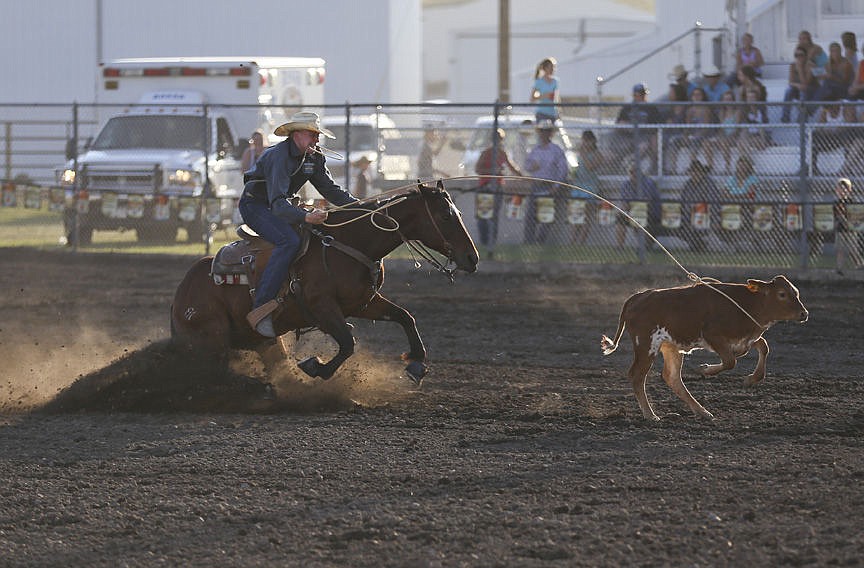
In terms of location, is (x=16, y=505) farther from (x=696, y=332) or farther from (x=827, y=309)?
(x=827, y=309)

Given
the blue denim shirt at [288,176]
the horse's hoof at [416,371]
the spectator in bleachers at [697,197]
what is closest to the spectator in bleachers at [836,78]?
the spectator in bleachers at [697,197]

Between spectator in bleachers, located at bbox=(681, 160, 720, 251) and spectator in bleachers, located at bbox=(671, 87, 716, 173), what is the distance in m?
0.23

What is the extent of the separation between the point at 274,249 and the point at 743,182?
10600mm

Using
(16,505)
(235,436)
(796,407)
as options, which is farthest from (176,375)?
(796,407)

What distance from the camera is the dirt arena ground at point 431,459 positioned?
600 centimetres

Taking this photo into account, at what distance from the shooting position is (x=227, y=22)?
33688mm

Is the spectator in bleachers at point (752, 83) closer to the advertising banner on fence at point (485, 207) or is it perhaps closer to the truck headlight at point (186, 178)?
the advertising banner on fence at point (485, 207)

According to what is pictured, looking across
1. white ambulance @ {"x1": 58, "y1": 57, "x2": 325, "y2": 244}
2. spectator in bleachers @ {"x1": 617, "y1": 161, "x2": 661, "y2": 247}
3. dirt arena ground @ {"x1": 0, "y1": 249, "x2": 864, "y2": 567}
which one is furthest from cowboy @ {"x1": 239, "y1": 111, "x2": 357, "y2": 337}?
white ambulance @ {"x1": 58, "y1": 57, "x2": 325, "y2": 244}

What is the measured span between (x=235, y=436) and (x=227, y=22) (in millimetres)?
26558

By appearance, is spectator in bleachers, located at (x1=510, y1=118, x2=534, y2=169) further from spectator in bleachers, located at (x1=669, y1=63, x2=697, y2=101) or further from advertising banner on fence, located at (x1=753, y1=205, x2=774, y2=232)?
advertising banner on fence, located at (x1=753, y1=205, x2=774, y2=232)

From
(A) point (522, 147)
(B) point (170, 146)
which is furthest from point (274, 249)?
(B) point (170, 146)

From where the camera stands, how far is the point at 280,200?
9367 mm

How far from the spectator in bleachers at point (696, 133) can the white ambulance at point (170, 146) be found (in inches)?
223

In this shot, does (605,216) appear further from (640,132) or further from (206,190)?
(206,190)
